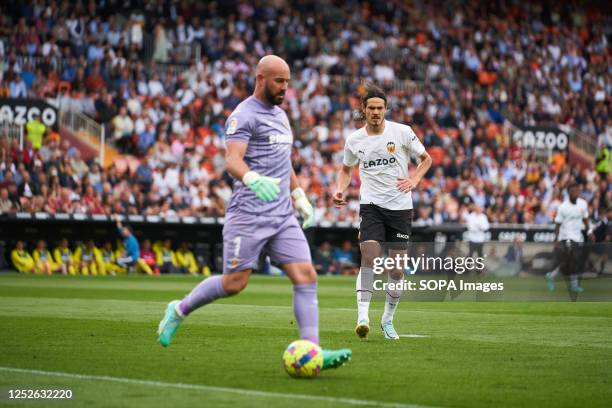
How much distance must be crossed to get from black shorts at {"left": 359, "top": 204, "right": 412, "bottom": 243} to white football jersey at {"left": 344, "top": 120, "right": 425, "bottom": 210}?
0.06 metres

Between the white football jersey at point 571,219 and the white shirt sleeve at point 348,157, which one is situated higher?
the white shirt sleeve at point 348,157

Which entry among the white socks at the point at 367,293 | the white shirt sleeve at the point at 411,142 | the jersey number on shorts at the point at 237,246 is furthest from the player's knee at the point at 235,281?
the white shirt sleeve at the point at 411,142

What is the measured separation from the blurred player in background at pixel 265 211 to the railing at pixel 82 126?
24120mm

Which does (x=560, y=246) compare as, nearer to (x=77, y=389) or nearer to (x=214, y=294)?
(x=214, y=294)

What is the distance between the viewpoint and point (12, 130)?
30.8 metres

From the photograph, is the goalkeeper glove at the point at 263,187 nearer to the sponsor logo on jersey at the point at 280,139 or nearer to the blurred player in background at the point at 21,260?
the sponsor logo on jersey at the point at 280,139

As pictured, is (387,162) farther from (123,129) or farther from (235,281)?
(123,129)

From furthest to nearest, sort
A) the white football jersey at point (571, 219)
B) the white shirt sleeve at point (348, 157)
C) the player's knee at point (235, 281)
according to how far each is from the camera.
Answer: the white football jersey at point (571, 219) → the white shirt sleeve at point (348, 157) → the player's knee at point (235, 281)

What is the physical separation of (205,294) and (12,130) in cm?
2269

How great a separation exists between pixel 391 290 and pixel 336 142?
24.3 metres

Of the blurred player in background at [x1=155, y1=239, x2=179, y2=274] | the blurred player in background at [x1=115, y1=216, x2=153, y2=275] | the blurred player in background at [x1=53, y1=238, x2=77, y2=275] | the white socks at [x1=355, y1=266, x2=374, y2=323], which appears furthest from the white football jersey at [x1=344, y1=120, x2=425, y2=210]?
the blurred player in background at [x1=155, y1=239, x2=179, y2=274]

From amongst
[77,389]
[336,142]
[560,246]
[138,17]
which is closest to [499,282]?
[560,246]

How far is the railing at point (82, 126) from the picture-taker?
1293 inches

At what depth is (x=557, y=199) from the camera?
37.7 metres
